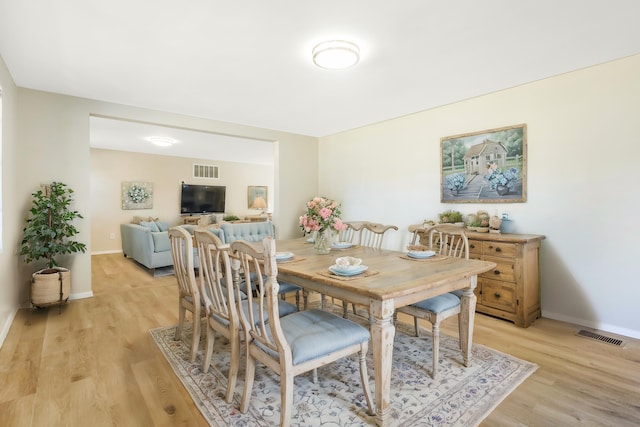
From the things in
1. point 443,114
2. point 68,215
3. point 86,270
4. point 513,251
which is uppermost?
point 443,114

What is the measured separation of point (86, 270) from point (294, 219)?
2.99 meters

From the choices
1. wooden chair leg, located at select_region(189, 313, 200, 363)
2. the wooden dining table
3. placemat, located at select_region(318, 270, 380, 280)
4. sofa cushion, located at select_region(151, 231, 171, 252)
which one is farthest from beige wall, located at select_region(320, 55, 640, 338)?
sofa cushion, located at select_region(151, 231, 171, 252)

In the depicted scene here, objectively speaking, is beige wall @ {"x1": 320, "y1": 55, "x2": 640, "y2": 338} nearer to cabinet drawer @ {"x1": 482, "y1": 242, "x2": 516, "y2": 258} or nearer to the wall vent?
cabinet drawer @ {"x1": 482, "y1": 242, "x2": 516, "y2": 258}

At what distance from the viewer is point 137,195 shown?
7547 mm

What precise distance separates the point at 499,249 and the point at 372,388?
1918mm

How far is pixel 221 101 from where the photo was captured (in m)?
3.83

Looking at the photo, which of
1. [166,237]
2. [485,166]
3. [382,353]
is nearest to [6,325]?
[166,237]

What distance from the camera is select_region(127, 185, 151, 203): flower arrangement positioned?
7469 millimetres

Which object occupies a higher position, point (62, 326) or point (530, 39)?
point (530, 39)

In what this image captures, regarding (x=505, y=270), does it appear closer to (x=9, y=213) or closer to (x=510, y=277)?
(x=510, y=277)

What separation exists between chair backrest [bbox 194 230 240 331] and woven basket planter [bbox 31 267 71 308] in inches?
89.1

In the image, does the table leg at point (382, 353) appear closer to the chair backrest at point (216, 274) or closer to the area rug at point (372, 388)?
the area rug at point (372, 388)

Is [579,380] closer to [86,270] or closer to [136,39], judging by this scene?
[136,39]

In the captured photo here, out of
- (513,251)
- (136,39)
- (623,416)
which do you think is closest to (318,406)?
(623,416)
